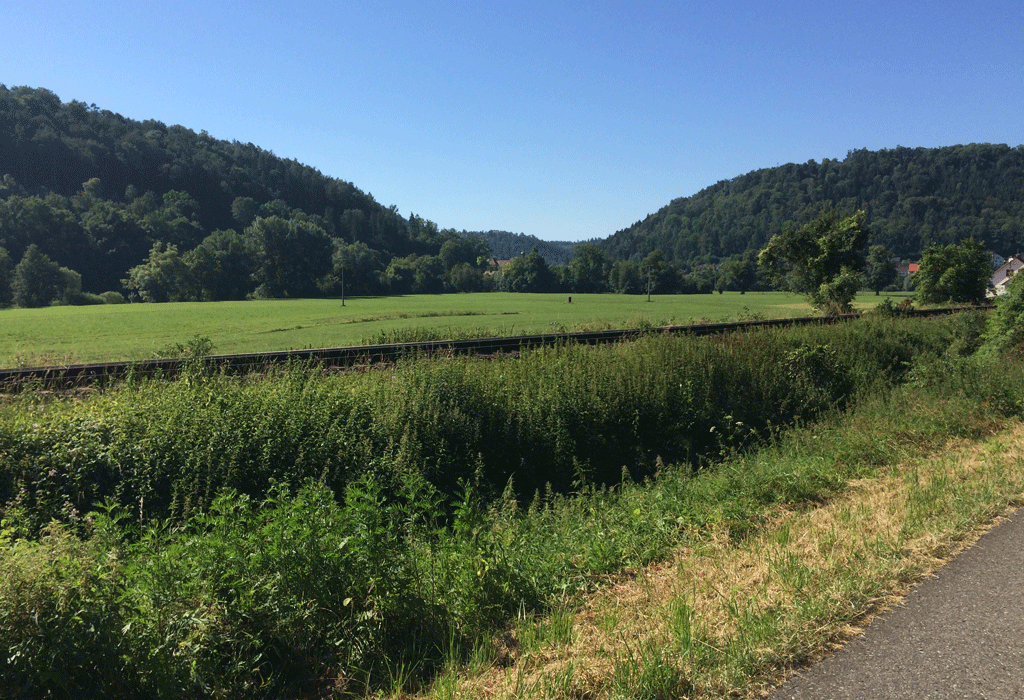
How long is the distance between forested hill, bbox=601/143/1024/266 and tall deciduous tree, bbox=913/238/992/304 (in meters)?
103

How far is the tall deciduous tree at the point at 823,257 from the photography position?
1618 inches

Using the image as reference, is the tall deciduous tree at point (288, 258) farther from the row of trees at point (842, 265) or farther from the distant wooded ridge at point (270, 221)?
the row of trees at point (842, 265)

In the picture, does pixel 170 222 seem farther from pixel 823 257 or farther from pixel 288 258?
pixel 823 257

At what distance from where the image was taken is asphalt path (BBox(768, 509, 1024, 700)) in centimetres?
292

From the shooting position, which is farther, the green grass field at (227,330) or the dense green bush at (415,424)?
the green grass field at (227,330)

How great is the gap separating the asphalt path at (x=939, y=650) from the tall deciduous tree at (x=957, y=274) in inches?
2015

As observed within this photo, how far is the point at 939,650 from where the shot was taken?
323cm

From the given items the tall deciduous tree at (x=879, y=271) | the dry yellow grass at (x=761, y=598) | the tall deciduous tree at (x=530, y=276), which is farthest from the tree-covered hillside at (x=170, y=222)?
the dry yellow grass at (x=761, y=598)

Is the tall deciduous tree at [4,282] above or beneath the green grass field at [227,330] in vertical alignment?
above

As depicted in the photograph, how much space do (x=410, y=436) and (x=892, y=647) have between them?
25.4 feet

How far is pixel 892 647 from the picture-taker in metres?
3.29

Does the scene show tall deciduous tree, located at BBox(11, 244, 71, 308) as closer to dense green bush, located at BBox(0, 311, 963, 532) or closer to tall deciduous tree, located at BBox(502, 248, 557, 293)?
dense green bush, located at BBox(0, 311, 963, 532)

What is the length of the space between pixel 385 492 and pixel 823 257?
4159 centimetres

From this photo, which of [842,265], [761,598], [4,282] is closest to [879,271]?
[842,265]
